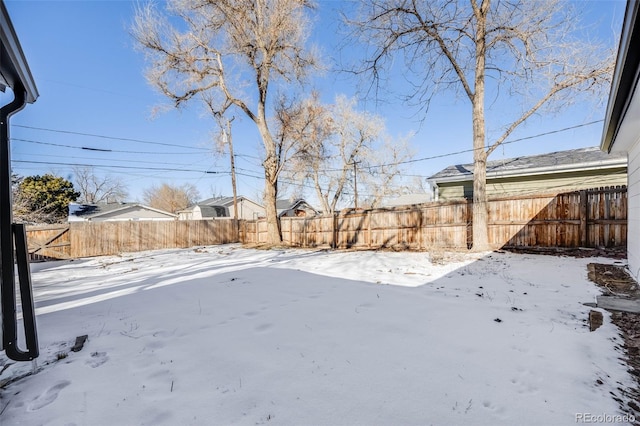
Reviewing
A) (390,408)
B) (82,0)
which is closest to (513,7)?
(390,408)

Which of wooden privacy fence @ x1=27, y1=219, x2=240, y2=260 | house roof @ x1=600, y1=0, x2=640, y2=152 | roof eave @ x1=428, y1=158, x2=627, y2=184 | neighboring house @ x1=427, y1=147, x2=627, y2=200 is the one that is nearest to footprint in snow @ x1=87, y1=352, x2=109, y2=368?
house roof @ x1=600, y1=0, x2=640, y2=152

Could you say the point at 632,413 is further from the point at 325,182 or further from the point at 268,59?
the point at 325,182

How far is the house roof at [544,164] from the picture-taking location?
907cm

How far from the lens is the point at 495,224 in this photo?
777cm

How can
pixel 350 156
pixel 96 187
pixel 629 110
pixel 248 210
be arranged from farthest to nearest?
pixel 96 187 → pixel 248 210 → pixel 350 156 → pixel 629 110

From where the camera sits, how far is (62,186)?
62.5 ft

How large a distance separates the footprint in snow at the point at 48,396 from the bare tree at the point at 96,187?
3989 centimetres

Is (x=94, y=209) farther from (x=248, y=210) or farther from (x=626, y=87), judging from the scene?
(x=626, y=87)

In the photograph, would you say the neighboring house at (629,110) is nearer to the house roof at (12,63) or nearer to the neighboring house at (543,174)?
the house roof at (12,63)

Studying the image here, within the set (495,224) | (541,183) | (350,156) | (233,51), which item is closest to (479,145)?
(495,224)

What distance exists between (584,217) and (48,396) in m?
9.31

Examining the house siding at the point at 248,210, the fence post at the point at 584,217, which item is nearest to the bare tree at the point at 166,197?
the house siding at the point at 248,210

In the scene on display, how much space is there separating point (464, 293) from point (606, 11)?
682 centimetres

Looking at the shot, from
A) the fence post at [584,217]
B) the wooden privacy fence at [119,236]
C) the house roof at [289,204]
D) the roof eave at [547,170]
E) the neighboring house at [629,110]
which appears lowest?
the wooden privacy fence at [119,236]
